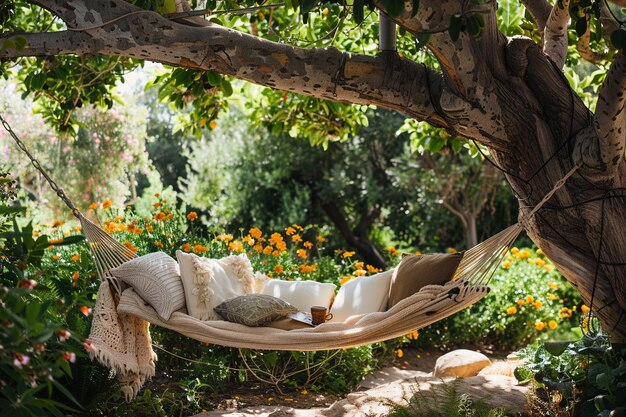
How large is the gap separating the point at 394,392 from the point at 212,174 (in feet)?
19.3

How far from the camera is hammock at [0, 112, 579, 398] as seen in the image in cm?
286

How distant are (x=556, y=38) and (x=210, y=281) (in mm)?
1777

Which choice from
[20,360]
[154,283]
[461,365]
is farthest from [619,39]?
[461,365]

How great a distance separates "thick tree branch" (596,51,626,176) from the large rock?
5.39 feet

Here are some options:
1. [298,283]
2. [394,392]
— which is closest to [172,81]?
[298,283]

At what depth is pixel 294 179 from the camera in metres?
8.76

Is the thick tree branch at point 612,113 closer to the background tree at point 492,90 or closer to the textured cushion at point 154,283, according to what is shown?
the background tree at point 492,90

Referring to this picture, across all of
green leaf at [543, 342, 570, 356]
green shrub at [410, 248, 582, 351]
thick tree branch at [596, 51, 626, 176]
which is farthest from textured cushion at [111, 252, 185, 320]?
green shrub at [410, 248, 582, 351]

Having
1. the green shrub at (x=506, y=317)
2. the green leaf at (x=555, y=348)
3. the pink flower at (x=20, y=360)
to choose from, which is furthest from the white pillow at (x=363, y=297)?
the pink flower at (x=20, y=360)

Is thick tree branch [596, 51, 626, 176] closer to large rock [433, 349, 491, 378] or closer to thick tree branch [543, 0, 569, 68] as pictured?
thick tree branch [543, 0, 569, 68]

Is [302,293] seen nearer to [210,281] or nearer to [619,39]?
[210,281]

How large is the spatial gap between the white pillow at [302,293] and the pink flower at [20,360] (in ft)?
6.23

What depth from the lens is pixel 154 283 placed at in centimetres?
304

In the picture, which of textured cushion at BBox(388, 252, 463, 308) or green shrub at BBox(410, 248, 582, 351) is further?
green shrub at BBox(410, 248, 582, 351)
